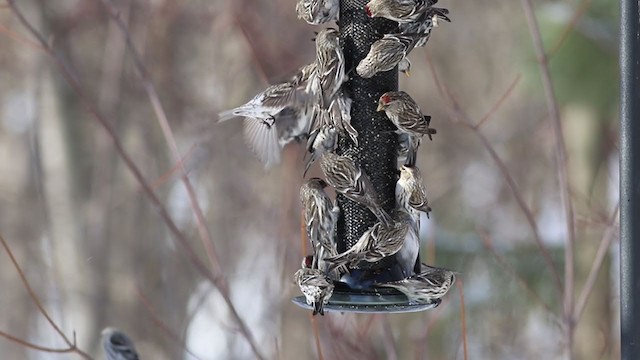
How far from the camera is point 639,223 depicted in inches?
83.0

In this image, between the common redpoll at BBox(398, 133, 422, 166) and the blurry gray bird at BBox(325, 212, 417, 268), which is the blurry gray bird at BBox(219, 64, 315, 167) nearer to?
the common redpoll at BBox(398, 133, 422, 166)

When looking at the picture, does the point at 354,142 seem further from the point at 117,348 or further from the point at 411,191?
the point at 117,348

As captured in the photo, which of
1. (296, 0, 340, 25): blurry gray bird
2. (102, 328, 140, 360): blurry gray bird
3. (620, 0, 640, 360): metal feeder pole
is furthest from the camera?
(102, 328, 140, 360): blurry gray bird

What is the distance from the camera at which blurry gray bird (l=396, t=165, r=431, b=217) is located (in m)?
2.82

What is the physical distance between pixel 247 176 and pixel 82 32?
1917mm

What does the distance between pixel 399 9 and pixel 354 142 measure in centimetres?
39

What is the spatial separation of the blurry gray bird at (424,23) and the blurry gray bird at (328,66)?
19cm

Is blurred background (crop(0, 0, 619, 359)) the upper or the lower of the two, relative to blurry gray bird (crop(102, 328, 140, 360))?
upper

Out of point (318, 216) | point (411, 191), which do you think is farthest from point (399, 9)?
point (318, 216)

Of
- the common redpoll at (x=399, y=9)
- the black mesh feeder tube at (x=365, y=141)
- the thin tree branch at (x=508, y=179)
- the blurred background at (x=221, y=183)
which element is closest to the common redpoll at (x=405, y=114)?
the black mesh feeder tube at (x=365, y=141)

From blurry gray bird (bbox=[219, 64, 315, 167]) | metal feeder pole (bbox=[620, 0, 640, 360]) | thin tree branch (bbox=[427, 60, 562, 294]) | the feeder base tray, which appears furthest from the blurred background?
metal feeder pole (bbox=[620, 0, 640, 360])

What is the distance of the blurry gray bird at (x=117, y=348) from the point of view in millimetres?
5656

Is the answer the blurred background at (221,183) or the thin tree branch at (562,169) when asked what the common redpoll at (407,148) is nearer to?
the thin tree branch at (562,169)

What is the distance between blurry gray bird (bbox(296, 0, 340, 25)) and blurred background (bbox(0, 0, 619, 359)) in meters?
3.53
